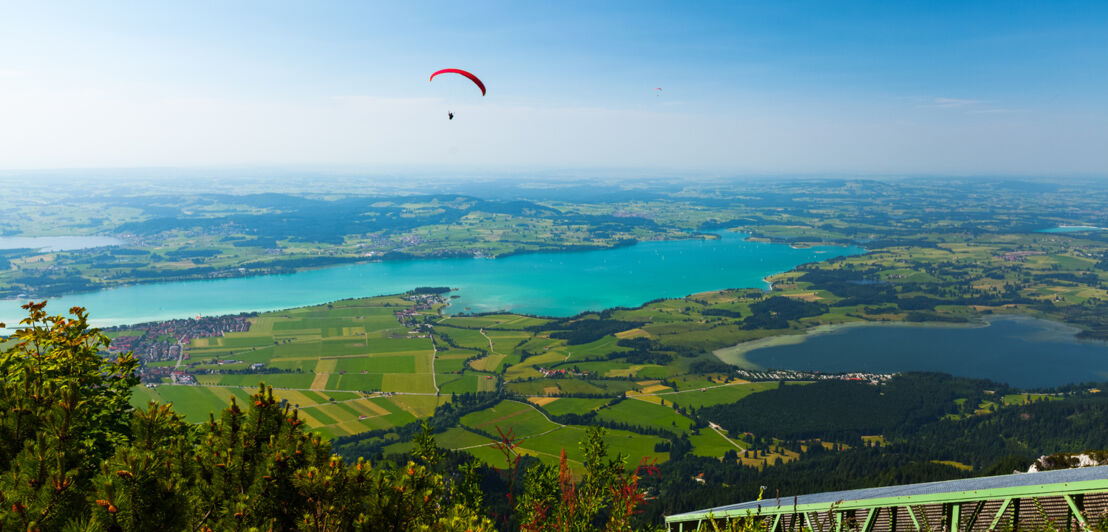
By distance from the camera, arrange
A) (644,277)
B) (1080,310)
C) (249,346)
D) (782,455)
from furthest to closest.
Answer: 1. (644,277)
2. (1080,310)
3. (249,346)
4. (782,455)

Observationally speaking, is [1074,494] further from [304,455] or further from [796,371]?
[796,371]

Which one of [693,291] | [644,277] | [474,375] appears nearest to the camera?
[474,375]

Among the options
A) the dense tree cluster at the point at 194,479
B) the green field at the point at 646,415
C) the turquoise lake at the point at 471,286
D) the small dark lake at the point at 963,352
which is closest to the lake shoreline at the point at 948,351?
the small dark lake at the point at 963,352

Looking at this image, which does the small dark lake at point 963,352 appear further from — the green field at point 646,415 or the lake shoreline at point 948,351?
the green field at point 646,415

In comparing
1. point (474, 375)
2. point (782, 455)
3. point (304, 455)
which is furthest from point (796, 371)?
point (304, 455)

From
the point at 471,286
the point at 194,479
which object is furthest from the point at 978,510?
the point at 471,286

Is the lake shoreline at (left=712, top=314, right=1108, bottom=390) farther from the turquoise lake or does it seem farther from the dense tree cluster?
the dense tree cluster

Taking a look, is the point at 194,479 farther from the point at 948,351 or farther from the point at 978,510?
the point at 948,351

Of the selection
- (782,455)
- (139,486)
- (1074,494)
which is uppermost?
(139,486)

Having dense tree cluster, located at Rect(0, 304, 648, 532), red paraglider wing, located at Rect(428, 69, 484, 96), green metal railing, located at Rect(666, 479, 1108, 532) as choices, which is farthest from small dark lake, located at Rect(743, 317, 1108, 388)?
dense tree cluster, located at Rect(0, 304, 648, 532)
